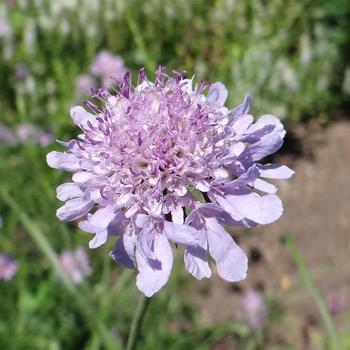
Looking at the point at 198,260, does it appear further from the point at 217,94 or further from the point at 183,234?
the point at 217,94

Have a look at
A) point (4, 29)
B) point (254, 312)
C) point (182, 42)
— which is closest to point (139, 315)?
point (254, 312)

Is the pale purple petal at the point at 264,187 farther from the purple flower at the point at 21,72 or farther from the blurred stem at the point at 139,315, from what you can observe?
the purple flower at the point at 21,72

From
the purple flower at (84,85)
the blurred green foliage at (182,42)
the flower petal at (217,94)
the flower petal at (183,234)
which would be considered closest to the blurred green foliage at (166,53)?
the blurred green foliage at (182,42)

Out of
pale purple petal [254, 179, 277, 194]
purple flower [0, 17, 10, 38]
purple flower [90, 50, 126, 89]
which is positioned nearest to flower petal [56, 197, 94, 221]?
pale purple petal [254, 179, 277, 194]

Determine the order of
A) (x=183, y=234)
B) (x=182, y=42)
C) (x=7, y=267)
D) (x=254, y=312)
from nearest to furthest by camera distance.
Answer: (x=183, y=234) < (x=7, y=267) < (x=254, y=312) < (x=182, y=42)

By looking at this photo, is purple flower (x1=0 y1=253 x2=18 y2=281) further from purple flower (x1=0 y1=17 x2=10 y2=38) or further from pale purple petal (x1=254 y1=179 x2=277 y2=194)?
purple flower (x1=0 y1=17 x2=10 y2=38)

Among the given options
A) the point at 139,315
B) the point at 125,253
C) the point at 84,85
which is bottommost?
the point at 84,85

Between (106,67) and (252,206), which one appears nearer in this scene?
(252,206)
